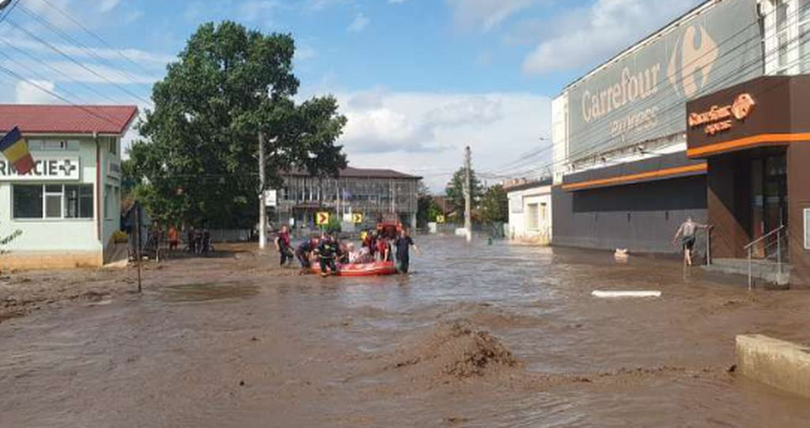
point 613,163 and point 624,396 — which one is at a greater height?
point 613,163

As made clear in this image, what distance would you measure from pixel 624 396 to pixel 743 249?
653 inches

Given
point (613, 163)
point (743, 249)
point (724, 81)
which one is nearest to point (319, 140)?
point (613, 163)

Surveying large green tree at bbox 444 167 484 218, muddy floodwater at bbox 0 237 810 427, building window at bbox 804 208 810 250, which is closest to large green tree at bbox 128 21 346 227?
muddy floodwater at bbox 0 237 810 427

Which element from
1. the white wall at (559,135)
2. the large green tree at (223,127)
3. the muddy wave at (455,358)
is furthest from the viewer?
the large green tree at (223,127)

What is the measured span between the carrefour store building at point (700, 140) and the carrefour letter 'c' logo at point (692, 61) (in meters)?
0.04

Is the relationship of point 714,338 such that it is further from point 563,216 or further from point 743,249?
point 563,216

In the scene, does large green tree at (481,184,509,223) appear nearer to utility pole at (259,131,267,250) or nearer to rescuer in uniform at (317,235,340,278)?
utility pole at (259,131,267,250)

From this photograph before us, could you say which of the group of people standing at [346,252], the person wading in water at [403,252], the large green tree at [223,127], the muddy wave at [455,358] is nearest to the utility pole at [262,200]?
the large green tree at [223,127]

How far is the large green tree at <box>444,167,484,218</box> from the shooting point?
405 feet

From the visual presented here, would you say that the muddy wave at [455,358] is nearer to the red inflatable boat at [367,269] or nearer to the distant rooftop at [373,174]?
the red inflatable boat at [367,269]

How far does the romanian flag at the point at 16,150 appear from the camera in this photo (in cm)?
2520

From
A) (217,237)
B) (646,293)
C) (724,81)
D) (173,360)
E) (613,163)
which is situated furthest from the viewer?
(217,237)

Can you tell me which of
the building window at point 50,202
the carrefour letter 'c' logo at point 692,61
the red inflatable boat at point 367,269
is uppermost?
the carrefour letter 'c' logo at point 692,61

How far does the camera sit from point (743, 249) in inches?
902
